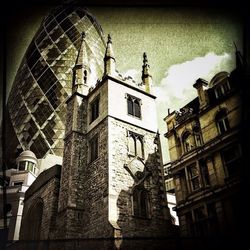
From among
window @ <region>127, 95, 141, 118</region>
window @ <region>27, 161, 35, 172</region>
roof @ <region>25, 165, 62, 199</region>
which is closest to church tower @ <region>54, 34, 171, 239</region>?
window @ <region>127, 95, 141, 118</region>

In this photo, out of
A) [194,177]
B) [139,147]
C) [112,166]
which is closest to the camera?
[194,177]

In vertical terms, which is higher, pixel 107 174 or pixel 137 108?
pixel 137 108

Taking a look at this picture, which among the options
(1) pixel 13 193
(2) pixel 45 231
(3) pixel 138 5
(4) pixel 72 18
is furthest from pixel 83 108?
(4) pixel 72 18

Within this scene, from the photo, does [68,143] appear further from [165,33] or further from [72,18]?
[72,18]

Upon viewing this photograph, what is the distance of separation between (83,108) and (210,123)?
8375mm

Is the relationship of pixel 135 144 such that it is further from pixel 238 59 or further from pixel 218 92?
pixel 238 59

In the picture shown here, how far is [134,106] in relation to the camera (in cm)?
1947

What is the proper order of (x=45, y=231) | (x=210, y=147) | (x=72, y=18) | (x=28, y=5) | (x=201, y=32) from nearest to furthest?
(x=28, y=5)
(x=201, y=32)
(x=210, y=147)
(x=45, y=231)
(x=72, y=18)

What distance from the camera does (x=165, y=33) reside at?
30.5ft

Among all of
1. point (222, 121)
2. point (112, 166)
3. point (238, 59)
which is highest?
point (222, 121)

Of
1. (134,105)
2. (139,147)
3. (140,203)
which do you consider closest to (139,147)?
(139,147)

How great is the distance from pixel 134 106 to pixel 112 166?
502cm

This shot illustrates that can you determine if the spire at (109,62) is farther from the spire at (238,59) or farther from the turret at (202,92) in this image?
the spire at (238,59)

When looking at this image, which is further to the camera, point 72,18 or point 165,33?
point 72,18
